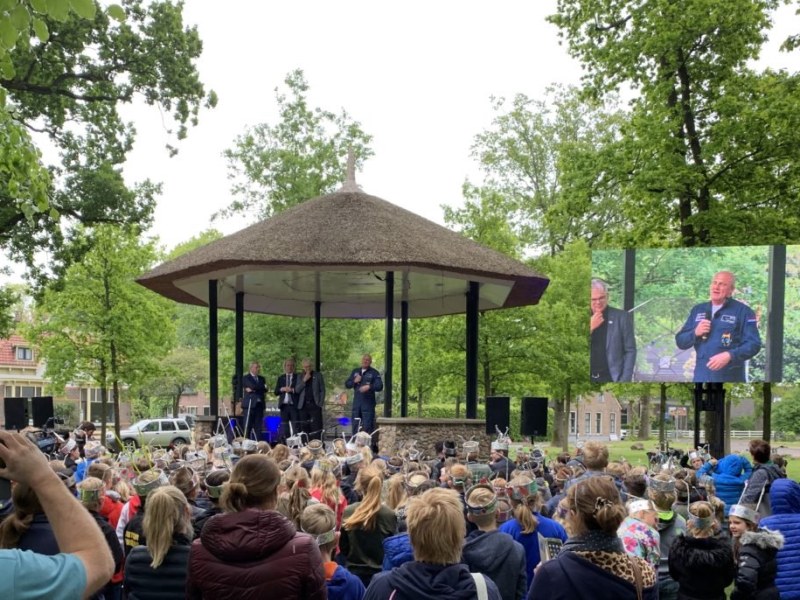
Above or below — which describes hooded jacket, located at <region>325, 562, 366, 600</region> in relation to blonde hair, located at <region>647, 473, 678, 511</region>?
below

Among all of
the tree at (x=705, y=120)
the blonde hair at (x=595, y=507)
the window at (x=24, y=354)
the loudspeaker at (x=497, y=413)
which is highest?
the tree at (x=705, y=120)

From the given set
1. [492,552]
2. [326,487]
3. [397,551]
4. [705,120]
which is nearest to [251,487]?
[397,551]

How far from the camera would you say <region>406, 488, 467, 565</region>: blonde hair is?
12.3ft

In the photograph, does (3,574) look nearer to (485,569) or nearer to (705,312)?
(485,569)

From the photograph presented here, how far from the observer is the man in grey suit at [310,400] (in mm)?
21172

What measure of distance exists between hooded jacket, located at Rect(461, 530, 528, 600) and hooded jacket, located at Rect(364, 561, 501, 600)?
1.02 m

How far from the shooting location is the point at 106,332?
33.9 metres

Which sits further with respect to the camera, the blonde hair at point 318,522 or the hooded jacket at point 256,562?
the blonde hair at point 318,522

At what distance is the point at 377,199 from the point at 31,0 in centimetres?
1620

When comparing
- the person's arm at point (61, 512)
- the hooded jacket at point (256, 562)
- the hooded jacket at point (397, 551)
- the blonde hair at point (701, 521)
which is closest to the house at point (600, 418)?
the blonde hair at point (701, 521)

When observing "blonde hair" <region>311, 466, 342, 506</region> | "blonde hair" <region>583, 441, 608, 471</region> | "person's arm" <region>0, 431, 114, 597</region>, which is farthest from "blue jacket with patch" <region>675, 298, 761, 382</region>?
"person's arm" <region>0, 431, 114, 597</region>

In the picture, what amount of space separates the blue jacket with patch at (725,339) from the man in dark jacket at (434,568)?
1515cm

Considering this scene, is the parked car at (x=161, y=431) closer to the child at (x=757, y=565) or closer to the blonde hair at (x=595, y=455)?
the blonde hair at (x=595, y=455)

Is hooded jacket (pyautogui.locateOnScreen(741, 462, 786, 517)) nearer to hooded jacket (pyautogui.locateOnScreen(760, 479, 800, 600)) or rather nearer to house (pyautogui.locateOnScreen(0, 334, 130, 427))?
hooded jacket (pyautogui.locateOnScreen(760, 479, 800, 600))
